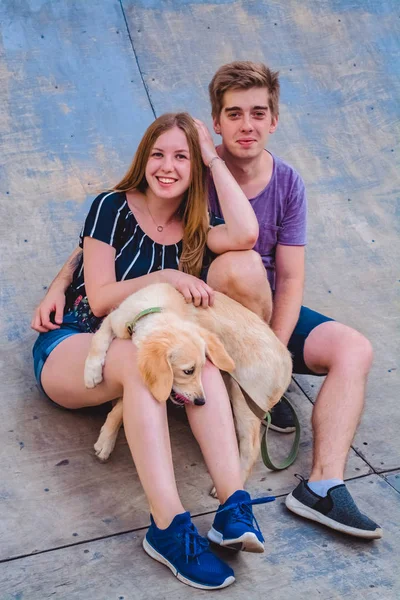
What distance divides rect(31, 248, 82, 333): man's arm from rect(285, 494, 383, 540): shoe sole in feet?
3.61

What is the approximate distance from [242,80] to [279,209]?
54 cm

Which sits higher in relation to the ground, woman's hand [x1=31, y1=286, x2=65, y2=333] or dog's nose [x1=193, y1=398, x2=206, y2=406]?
woman's hand [x1=31, y1=286, x2=65, y2=333]

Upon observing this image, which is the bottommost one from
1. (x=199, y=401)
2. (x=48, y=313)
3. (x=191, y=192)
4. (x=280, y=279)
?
(x=199, y=401)

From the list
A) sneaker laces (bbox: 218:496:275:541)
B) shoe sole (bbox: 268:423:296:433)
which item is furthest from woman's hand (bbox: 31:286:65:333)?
sneaker laces (bbox: 218:496:275:541)

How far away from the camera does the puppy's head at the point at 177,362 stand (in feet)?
7.69

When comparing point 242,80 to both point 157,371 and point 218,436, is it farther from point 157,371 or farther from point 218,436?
point 218,436

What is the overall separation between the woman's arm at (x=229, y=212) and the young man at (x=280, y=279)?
3 centimetres

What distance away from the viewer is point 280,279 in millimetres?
3168

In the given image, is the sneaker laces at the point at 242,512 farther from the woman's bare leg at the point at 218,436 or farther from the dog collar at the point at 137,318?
the dog collar at the point at 137,318

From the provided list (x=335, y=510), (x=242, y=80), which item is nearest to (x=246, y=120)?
(x=242, y=80)

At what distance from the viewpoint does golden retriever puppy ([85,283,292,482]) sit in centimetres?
255

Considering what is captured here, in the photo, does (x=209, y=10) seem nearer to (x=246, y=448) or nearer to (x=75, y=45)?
(x=75, y=45)

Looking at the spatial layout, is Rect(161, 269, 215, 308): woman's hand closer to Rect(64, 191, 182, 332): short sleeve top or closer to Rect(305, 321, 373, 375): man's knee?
Rect(64, 191, 182, 332): short sleeve top

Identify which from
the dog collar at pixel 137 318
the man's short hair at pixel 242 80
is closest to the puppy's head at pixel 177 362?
the dog collar at pixel 137 318
